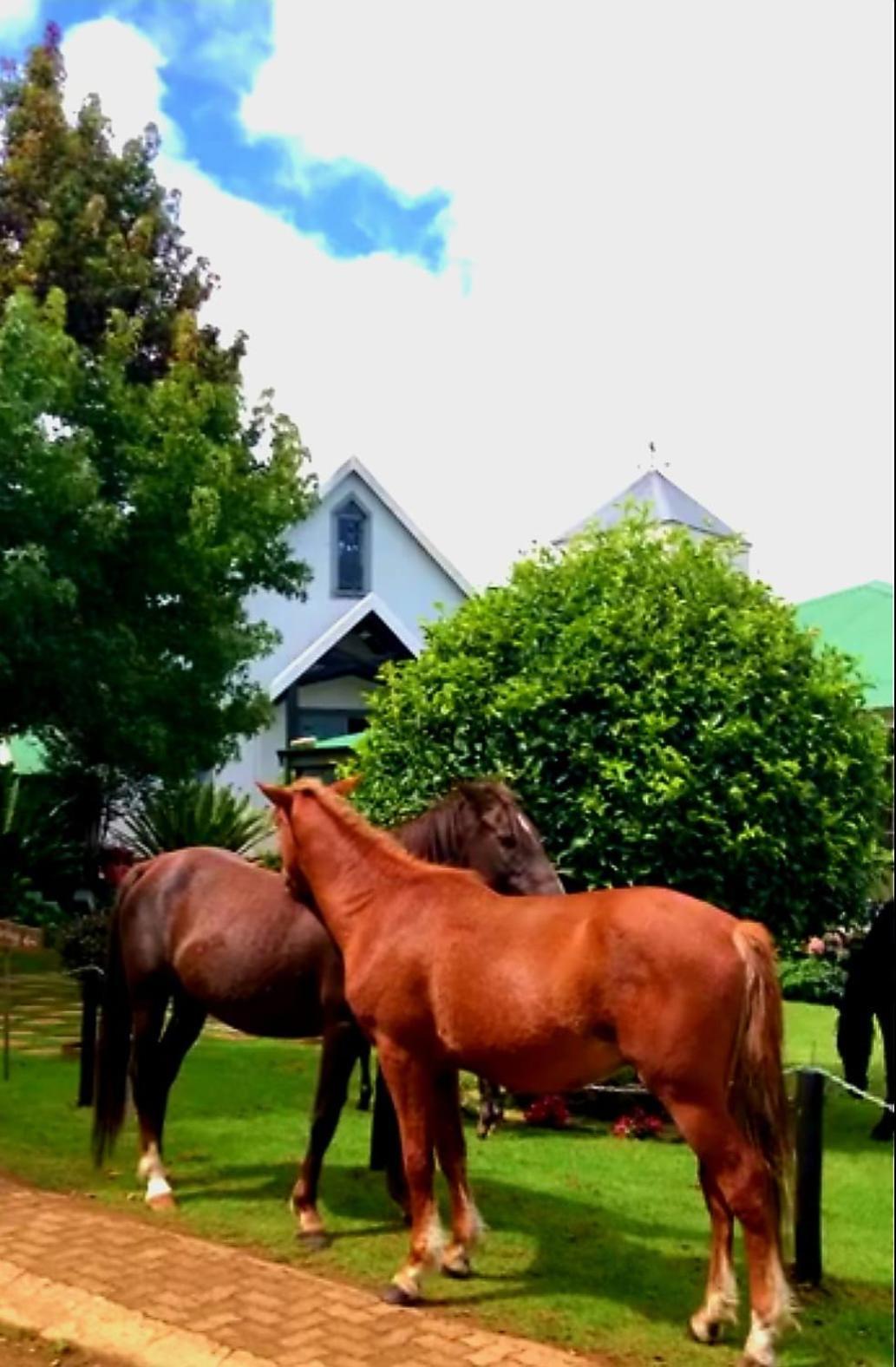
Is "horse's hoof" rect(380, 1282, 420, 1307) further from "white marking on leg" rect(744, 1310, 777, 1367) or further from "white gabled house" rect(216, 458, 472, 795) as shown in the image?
"white gabled house" rect(216, 458, 472, 795)

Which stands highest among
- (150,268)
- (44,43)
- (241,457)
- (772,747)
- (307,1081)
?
(44,43)

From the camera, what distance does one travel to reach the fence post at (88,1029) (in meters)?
6.98

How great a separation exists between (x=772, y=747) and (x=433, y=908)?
96.3 inches

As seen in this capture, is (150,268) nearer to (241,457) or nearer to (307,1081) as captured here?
(241,457)

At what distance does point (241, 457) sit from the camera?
603cm

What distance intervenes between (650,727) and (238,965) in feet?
6.85

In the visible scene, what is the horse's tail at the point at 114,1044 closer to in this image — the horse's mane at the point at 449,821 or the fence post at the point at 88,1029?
the fence post at the point at 88,1029

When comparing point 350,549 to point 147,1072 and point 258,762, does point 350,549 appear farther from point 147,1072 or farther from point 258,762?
point 147,1072

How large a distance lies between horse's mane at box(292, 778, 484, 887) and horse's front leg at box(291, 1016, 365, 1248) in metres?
0.91

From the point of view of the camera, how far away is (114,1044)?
598 centimetres

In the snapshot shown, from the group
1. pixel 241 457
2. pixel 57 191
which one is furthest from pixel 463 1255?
pixel 57 191

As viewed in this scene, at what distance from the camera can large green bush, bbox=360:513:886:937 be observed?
20.2 feet

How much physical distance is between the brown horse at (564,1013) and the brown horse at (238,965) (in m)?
0.61

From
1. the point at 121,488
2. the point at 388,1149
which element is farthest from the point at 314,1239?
the point at 121,488
